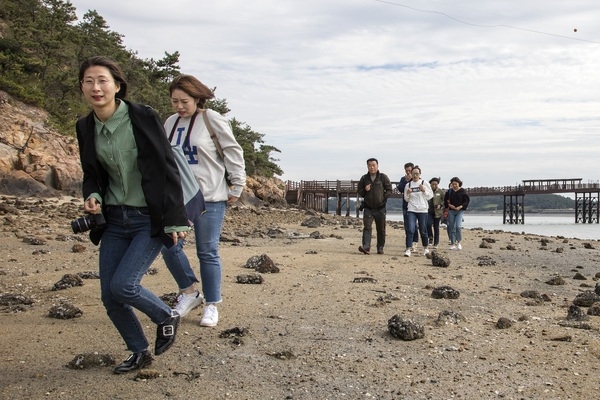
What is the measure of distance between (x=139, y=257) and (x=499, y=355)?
8.85 feet

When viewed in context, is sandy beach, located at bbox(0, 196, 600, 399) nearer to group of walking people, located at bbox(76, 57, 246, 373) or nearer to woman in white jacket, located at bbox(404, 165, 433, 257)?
group of walking people, located at bbox(76, 57, 246, 373)

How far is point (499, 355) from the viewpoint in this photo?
4.65m

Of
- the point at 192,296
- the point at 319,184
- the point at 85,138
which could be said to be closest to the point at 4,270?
the point at 192,296

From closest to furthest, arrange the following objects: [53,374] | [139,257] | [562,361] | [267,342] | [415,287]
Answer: [139,257] → [53,374] → [562,361] → [267,342] → [415,287]

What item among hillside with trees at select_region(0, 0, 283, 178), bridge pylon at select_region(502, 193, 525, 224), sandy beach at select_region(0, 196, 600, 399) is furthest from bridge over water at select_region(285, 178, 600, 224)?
sandy beach at select_region(0, 196, 600, 399)

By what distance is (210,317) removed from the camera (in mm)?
5137

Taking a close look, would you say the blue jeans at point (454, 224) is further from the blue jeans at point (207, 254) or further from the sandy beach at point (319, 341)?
the blue jeans at point (207, 254)

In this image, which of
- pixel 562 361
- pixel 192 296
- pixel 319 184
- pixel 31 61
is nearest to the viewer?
pixel 562 361

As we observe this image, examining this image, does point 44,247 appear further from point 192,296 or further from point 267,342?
point 267,342

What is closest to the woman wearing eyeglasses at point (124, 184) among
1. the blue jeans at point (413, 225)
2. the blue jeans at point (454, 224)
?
the blue jeans at point (413, 225)

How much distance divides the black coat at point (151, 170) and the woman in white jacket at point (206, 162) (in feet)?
4.05

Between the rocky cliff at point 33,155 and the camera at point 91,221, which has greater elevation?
the rocky cliff at point 33,155

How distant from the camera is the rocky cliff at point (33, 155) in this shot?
2297cm

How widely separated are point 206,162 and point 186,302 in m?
1.20
